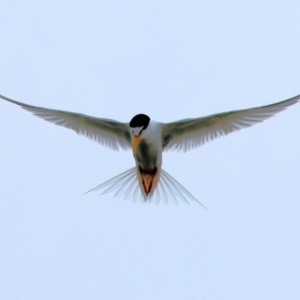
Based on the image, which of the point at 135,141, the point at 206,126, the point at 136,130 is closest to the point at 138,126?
the point at 136,130

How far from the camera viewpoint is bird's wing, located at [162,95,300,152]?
9.70 meters

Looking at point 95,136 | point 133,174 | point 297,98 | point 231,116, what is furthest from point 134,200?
point 297,98

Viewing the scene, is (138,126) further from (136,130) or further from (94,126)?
(94,126)

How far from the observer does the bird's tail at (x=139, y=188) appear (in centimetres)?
1022

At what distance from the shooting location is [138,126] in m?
9.39

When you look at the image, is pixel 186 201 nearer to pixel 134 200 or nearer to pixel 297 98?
pixel 134 200

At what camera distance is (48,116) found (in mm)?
10250

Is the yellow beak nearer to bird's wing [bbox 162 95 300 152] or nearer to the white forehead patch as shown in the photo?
the white forehead patch

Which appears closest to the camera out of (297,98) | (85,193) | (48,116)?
(297,98)

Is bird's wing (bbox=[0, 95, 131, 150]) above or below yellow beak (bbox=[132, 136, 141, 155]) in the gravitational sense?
above

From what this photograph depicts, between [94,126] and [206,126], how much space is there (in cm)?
145

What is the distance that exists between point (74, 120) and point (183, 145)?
142 centimetres

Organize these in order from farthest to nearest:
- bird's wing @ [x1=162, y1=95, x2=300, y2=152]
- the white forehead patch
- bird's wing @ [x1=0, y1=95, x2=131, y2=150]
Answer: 1. bird's wing @ [x1=0, y1=95, x2=131, y2=150]
2. bird's wing @ [x1=162, y1=95, x2=300, y2=152]
3. the white forehead patch

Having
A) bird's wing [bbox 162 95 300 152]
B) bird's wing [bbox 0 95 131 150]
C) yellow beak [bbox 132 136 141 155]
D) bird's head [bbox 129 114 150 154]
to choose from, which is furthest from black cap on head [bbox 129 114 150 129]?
bird's wing [bbox 0 95 131 150]
